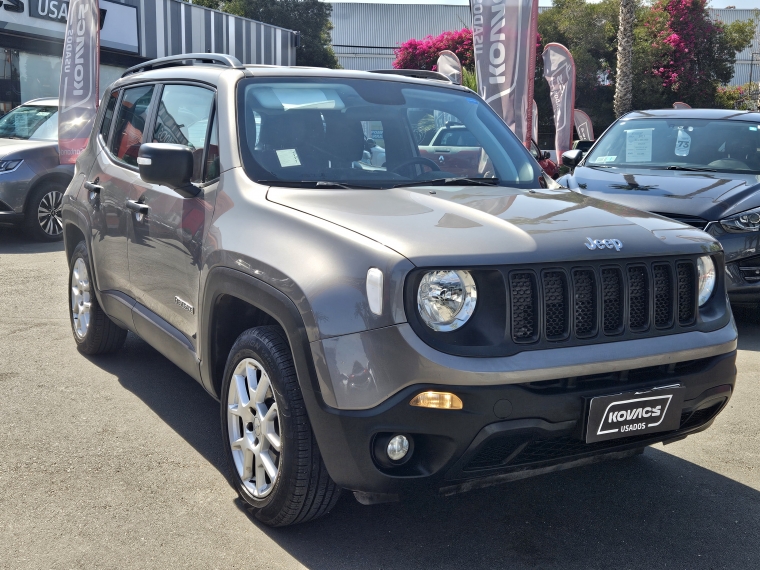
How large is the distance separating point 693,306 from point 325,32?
3801 cm

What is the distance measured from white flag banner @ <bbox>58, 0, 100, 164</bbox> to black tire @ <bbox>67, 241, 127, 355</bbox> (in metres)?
5.96

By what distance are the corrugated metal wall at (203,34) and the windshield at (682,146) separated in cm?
1758

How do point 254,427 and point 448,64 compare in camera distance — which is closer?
point 254,427

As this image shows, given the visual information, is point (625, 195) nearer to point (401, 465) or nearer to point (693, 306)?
point (693, 306)

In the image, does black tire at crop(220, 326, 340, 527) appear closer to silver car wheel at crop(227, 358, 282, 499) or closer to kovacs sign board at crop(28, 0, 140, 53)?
silver car wheel at crop(227, 358, 282, 499)

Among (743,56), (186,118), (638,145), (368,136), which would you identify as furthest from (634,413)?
(743,56)

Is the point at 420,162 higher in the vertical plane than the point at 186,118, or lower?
lower

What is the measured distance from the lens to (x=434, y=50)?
3756 cm

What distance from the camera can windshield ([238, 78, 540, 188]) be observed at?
11.9 ft

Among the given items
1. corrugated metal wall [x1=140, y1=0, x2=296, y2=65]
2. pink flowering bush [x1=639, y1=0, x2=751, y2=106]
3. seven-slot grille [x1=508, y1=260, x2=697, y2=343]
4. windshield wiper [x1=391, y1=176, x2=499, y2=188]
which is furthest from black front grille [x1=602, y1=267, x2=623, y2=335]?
pink flowering bush [x1=639, y1=0, x2=751, y2=106]

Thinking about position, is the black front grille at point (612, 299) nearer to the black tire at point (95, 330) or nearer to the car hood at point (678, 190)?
the black tire at point (95, 330)

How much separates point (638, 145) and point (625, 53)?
1793cm

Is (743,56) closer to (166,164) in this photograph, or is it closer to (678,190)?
(678,190)

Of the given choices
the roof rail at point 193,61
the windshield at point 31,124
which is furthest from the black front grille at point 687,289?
the windshield at point 31,124
